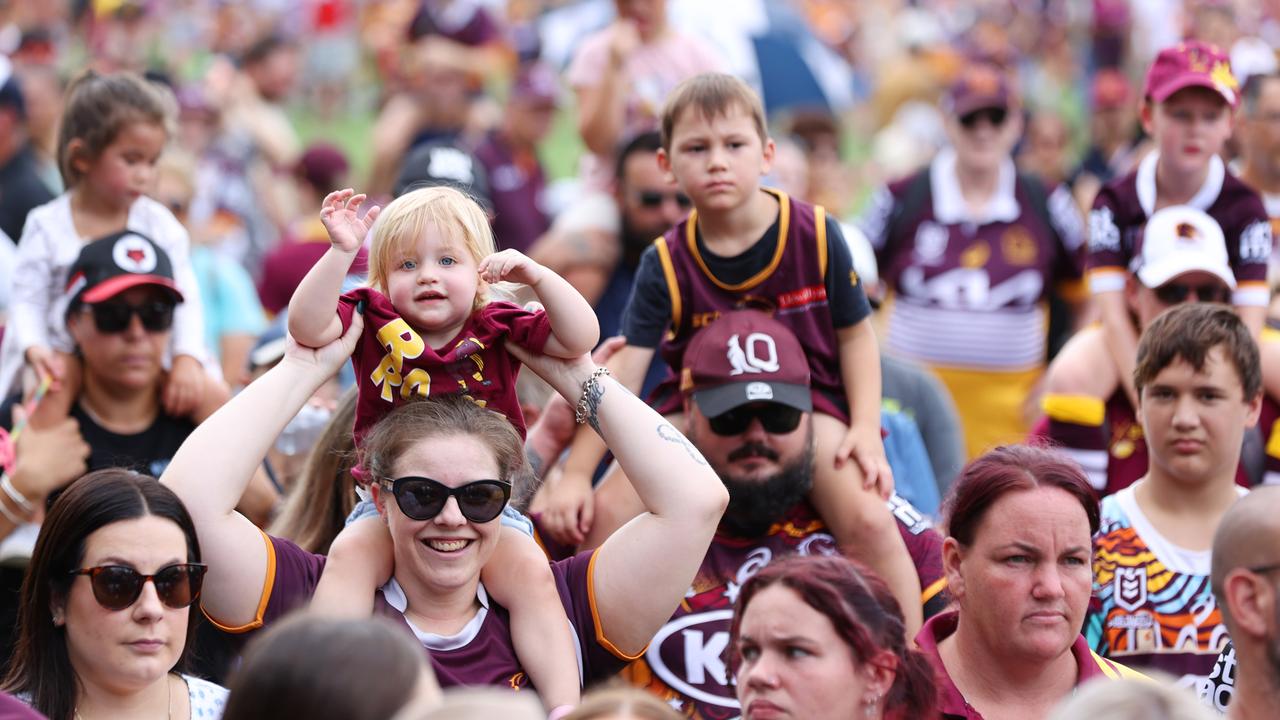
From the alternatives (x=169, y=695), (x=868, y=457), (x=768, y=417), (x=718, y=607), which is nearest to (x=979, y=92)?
(x=868, y=457)

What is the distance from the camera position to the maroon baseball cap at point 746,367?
172 inches

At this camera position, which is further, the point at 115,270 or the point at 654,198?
the point at 654,198

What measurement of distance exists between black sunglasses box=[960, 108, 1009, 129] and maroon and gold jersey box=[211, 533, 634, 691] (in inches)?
182

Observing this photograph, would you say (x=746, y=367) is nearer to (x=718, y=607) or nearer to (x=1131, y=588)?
(x=718, y=607)

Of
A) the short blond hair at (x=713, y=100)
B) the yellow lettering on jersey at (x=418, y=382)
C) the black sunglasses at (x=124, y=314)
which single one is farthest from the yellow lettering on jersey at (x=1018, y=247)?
the yellow lettering on jersey at (x=418, y=382)

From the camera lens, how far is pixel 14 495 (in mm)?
4879

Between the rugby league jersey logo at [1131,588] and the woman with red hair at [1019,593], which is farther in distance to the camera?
the rugby league jersey logo at [1131,588]

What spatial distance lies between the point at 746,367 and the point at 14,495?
7.27 ft

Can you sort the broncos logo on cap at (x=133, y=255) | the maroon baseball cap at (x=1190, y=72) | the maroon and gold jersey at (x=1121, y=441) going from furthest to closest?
1. the maroon baseball cap at (x=1190, y=72)
2. the maroon and gold jersey at (x=1121, y=441)
3. the broncos logo on cap at (x=133, y=255)

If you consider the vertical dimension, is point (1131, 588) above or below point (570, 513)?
below

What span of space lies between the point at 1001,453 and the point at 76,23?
15.6m

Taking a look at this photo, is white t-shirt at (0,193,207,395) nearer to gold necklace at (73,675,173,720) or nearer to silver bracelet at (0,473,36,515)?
silver bracelet at (0,473,36,515)

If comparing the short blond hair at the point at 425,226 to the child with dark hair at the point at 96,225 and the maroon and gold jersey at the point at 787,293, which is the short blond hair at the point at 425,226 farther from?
the child with dark hair at the point at 96,225

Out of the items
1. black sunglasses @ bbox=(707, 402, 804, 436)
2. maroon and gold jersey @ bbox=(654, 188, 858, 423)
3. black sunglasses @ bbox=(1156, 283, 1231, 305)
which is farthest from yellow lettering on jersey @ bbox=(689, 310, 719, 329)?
black sunglasses @ bbox=(1156, 283, 1231, 305)
